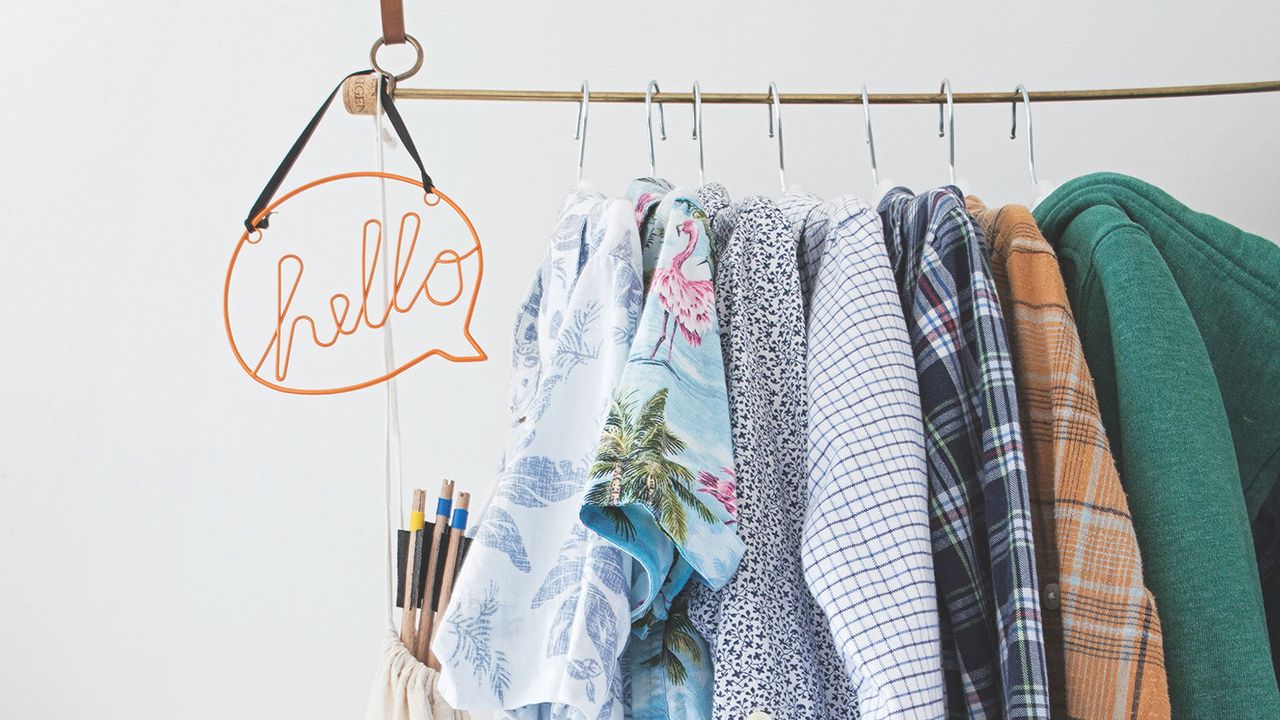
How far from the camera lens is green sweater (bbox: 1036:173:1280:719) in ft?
1.79

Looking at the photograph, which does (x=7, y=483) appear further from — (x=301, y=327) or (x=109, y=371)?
(x=301, y=327)

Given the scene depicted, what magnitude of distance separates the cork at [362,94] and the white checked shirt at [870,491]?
1.30 feet

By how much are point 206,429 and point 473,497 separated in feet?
1.14

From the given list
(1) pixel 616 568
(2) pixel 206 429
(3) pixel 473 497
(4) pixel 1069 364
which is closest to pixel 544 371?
(1) pixel 616 568

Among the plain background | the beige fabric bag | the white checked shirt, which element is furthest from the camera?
the plain background

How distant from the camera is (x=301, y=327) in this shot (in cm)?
120

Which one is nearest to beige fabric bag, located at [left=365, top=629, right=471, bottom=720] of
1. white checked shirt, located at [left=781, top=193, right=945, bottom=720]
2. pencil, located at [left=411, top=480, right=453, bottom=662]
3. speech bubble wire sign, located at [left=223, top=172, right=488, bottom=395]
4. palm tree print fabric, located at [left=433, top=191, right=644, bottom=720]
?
pencil, located at [left=411, top=480, right=453, bottom=662]

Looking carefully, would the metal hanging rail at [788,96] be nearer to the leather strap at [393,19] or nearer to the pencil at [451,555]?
the leather strap at [393,19]

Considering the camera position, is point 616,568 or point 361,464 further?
point 361,464

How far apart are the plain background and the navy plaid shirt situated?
584 millimetres

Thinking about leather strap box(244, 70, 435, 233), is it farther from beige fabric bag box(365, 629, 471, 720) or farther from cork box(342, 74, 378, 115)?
beige fabric bag box(365, 629, 471, 720)

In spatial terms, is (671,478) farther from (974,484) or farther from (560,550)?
(974,484)

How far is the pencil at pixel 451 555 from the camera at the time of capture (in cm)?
72

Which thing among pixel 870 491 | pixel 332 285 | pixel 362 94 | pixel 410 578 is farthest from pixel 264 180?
pixel 870 491
